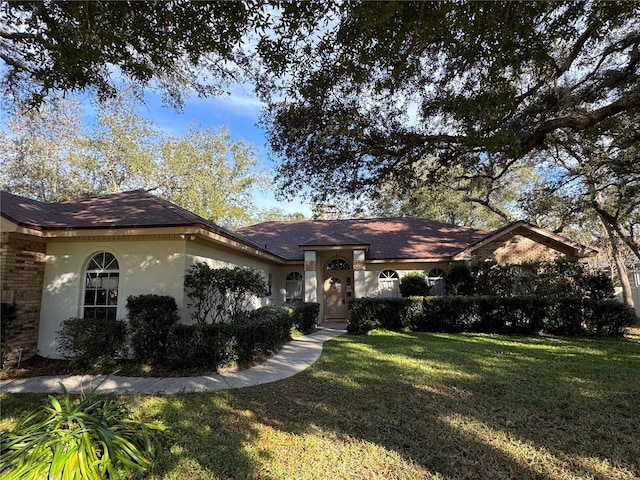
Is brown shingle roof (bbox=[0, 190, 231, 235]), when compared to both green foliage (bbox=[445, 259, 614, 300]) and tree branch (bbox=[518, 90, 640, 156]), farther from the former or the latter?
green foliage (bbox=[445, 259, 614, 300])

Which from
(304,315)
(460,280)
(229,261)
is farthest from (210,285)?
(460,280)

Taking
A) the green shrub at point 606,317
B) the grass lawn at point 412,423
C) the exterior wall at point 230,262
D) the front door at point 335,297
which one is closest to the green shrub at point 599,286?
the green shrub at point 606,317

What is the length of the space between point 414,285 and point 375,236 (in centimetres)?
450

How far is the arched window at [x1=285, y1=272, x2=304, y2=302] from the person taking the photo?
17.1m

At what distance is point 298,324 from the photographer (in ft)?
40.9

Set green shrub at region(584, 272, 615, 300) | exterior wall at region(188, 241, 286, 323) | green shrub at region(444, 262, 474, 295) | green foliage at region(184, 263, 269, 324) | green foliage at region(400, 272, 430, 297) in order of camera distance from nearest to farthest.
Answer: green foliage at region(184, 263, 269, 324), exterior wall at region(188, 241, 286, 323), green shrub at region(584, 272, 615, 300), green shrub at region(444, 262, 474, 295), green foliage at region(400, 272, 430, 297)

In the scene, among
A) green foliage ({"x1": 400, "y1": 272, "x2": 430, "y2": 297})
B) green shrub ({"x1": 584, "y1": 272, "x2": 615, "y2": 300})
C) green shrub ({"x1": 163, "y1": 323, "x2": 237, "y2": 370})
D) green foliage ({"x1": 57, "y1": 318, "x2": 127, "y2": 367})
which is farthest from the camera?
green foliage ({"x1": 400, "y1": 272, "x2": 430, "y2": 297})

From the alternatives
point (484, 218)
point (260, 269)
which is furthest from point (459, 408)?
point (484, 218)

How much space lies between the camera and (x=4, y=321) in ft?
23.8

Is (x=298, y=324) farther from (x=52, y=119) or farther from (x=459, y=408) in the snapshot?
(x=52, y=119)

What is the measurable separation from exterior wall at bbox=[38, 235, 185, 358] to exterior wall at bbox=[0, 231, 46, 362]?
0.51ft

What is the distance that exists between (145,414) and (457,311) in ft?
36.1

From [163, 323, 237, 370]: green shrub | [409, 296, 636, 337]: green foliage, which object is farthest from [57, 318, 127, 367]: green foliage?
[409, 296, 636, 337]: green foliage

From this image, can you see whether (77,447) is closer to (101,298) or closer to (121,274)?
(121,274)
